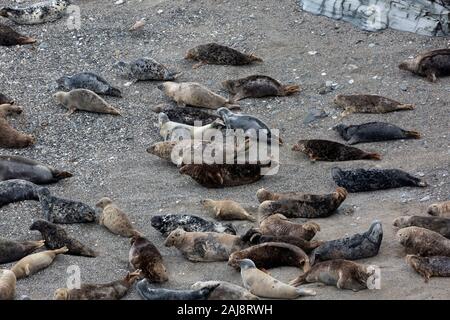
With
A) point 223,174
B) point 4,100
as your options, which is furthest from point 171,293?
point 4,100

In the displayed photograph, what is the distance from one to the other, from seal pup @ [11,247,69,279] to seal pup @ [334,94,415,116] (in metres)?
3.96

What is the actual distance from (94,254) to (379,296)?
2415 millimetres

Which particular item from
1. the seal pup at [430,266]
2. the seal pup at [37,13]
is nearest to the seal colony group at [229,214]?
the seal pup at [430,266]

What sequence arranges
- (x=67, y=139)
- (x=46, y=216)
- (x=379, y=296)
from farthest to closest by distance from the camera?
1. (x=67, y=139)
2. (x=46, y=216)
3. (x=379, y=296)

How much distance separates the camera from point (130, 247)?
838 centimetres

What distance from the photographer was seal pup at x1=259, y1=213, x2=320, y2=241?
824cm

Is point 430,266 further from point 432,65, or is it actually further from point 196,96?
point 196,96

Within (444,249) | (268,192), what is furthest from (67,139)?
(444,249)

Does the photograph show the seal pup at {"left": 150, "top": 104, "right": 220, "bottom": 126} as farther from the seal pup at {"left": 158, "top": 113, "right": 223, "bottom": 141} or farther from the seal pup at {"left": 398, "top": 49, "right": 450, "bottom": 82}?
the seal pup at {"left": 398, "top": 49, "right": 450, "bottom": 82}

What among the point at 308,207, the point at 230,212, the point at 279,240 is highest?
the point at 279,240

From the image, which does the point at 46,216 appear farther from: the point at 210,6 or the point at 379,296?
the point at 210,6

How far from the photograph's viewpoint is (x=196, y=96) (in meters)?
11.3

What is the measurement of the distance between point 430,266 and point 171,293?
1.88 meters

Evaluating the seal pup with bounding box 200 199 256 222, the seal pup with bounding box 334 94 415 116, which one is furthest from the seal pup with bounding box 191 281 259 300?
the seal pup with bounding box 334 94 415 116
